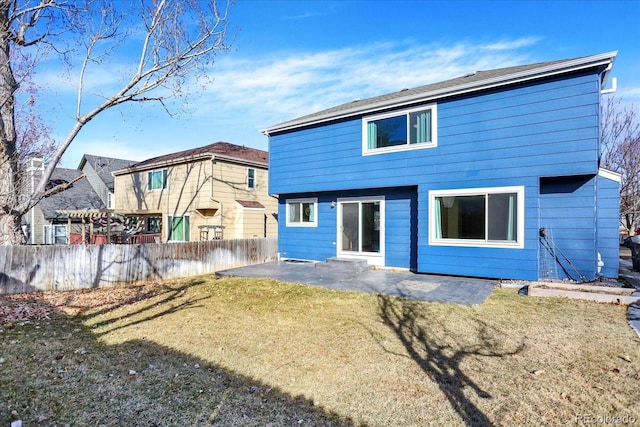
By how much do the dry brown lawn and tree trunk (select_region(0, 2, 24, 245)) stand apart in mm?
4036

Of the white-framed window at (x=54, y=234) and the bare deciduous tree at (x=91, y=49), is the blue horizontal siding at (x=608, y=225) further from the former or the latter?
the white-framed window at (x=54, y=234)

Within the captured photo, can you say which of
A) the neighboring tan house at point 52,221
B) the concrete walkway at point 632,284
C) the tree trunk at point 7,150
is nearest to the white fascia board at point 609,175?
the concrete walkway at point 632,284

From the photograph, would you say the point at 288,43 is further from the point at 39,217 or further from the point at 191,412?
the point at 39,217

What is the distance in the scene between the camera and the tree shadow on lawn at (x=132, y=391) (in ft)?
9.42

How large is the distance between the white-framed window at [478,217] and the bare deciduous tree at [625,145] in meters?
17.6

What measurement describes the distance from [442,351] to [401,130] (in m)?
7.21

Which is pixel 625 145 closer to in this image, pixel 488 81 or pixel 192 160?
pixel 488 81

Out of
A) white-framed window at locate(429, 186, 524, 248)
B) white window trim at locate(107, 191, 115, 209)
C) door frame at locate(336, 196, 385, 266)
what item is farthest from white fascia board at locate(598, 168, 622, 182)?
white window trim at locate(107, 191, 115, 209)

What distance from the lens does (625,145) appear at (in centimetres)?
2039

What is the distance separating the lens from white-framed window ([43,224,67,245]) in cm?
2188

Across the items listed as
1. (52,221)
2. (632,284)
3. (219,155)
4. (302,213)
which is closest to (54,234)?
(52,221)

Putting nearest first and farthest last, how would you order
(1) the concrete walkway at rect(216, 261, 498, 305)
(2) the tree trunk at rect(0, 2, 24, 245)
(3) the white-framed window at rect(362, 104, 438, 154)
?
(1) the concrete walkway at rect(216, 261, 498, 305) < (2) the tree trunk at rect(0, 2, 24, 245) < (3) the white-framed window at rect(362, 104, 438, 154)

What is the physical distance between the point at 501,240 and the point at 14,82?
14002 mm

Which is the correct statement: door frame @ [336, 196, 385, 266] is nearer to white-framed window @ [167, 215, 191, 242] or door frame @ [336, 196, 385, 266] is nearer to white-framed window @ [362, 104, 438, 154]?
white-framed window @ [362, 104, 438, 154]
